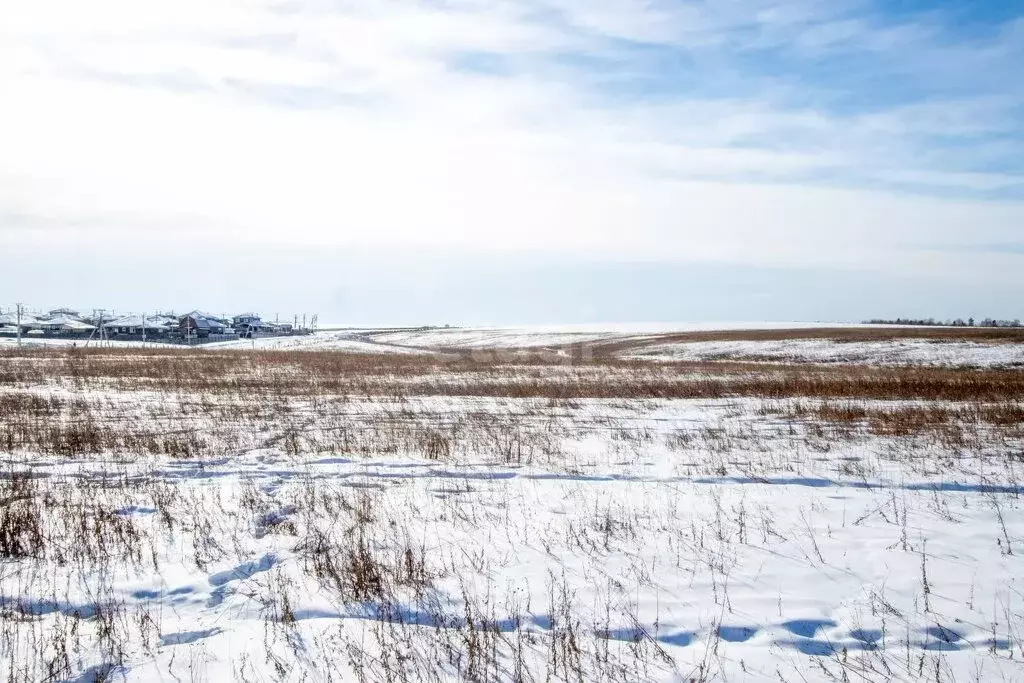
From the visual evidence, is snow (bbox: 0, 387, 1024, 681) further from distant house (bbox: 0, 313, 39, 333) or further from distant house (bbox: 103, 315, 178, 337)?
distant house (bbox: 0, 313, 39, 333)

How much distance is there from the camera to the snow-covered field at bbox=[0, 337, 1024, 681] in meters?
4.52

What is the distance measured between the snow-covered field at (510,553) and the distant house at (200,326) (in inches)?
4161

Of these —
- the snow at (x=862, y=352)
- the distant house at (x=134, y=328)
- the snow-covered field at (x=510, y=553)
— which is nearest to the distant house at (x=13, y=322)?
the distant house at (x=134, y=328)

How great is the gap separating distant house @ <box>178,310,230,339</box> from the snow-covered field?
106m

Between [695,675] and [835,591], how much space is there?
81.1 inches

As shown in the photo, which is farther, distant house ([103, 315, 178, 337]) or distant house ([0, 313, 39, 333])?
distant house ([103, 315, 178, 337])

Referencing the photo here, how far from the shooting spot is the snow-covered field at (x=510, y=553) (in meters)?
4.52

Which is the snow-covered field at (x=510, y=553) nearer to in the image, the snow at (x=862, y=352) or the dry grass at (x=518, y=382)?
the dry grass at (x=518, y=382)

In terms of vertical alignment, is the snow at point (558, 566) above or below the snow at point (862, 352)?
below

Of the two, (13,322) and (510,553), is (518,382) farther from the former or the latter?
(13,322)

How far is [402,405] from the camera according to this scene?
18969 millimetres

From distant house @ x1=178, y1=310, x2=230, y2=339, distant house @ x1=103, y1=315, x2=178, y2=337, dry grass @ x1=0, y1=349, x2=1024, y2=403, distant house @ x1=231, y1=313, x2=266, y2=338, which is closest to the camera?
dry grass @ x1=0, y1=349, x2=1024, y2=403

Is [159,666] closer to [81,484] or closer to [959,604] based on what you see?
[81,484]

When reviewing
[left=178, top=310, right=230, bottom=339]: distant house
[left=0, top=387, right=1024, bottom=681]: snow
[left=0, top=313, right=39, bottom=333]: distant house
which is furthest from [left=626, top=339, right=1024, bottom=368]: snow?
[left=0, top=313, right=39, bottom=333]: distant house
